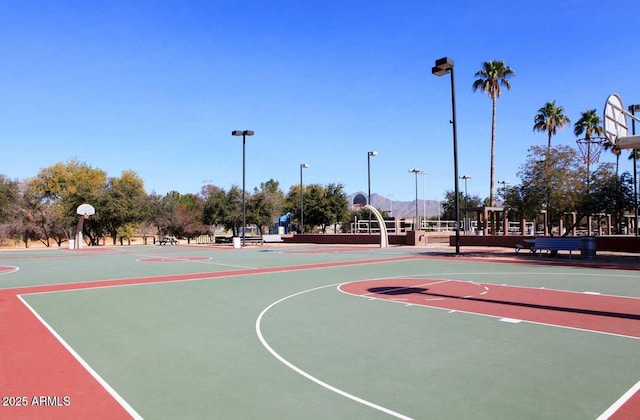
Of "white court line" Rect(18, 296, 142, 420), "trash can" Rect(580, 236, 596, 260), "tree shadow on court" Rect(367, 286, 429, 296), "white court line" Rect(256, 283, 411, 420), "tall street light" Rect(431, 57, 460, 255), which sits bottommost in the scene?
"white court line" Rect(18, 296, 142, 420)

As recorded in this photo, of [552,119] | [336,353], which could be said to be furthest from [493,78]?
[336,353]

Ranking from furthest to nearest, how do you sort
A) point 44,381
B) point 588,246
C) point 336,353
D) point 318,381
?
point 588,246 → point 336,353 → point 44,381 → point 318,381

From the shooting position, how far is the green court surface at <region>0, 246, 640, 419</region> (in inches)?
213

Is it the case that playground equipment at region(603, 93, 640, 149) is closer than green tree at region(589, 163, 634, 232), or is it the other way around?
playground equipment at region(603, 93, 640, 149)

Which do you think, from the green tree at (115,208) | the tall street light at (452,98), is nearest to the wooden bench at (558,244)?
the tall street light at (452,98)

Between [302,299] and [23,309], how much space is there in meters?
6.96

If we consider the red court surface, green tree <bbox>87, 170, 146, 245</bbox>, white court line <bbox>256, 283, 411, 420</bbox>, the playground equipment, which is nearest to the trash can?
the playground equipment

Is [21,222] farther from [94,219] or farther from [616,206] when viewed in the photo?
[616,206]

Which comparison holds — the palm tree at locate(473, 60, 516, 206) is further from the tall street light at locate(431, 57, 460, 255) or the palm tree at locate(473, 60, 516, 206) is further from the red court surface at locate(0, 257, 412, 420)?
the red court surface at locate(0, 257, 412, 420)

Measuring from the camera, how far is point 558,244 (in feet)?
86.2

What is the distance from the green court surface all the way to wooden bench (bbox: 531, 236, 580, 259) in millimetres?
11497

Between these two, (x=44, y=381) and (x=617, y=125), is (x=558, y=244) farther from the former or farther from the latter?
(x=44, y=381)

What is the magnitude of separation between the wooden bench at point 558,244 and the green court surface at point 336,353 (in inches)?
453

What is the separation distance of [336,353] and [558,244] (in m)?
22.8
